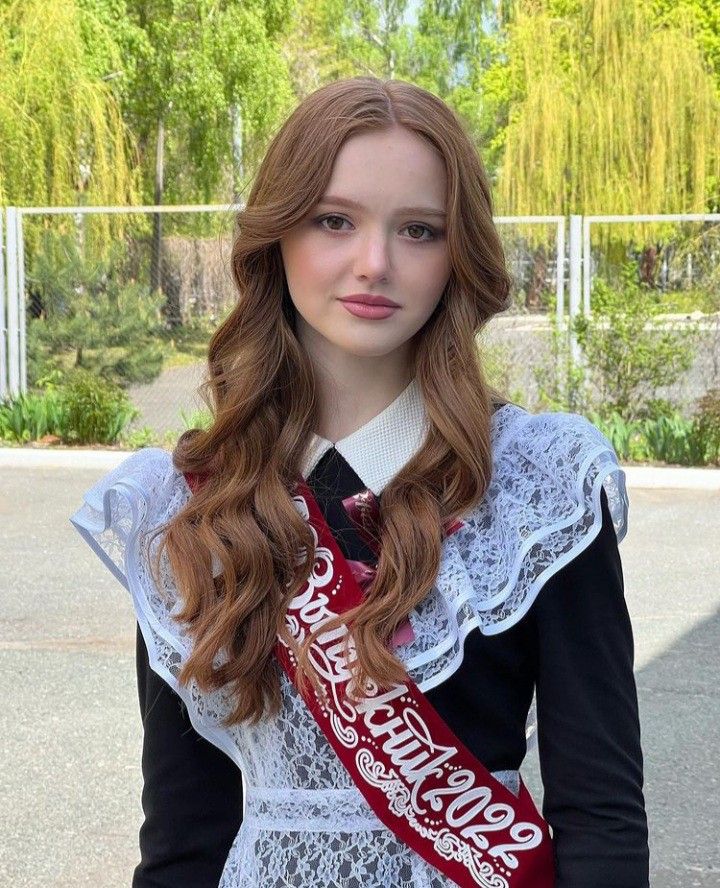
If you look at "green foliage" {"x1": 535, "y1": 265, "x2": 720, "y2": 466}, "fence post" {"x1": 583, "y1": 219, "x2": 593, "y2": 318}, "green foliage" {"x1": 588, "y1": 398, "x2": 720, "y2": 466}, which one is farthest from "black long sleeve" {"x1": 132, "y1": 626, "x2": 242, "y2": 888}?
"fence post" {"x1": 583, "y1": 219, "x2": 593, "y2": 318}

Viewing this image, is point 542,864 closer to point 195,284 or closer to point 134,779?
point 134,779

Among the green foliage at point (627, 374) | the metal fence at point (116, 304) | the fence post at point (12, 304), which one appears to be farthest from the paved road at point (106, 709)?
the fence post at point (12, 304)

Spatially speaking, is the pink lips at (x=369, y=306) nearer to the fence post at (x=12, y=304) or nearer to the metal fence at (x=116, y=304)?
the metal fence at (x=116, y=304)

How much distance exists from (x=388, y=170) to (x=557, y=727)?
0.61 metres

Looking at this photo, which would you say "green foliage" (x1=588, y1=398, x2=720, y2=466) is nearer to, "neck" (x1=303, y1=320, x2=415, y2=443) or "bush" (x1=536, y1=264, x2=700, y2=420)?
"bush" (x1=536, y1=264, x2=700, y2=420)

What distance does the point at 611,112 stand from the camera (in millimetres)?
20281

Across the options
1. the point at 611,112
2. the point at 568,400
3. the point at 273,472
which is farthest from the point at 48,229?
the point at 273,472

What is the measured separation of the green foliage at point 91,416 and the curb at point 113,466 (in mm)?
386

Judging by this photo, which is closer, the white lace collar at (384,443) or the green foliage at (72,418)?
the white lace collar at (384,443)

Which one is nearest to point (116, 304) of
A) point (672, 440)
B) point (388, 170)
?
point (672, 440)

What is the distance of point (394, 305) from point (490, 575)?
32 centimetres

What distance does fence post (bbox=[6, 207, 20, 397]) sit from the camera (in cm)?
1380

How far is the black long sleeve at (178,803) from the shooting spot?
1.52m

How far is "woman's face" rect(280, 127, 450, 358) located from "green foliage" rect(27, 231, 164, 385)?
12.3 meters
